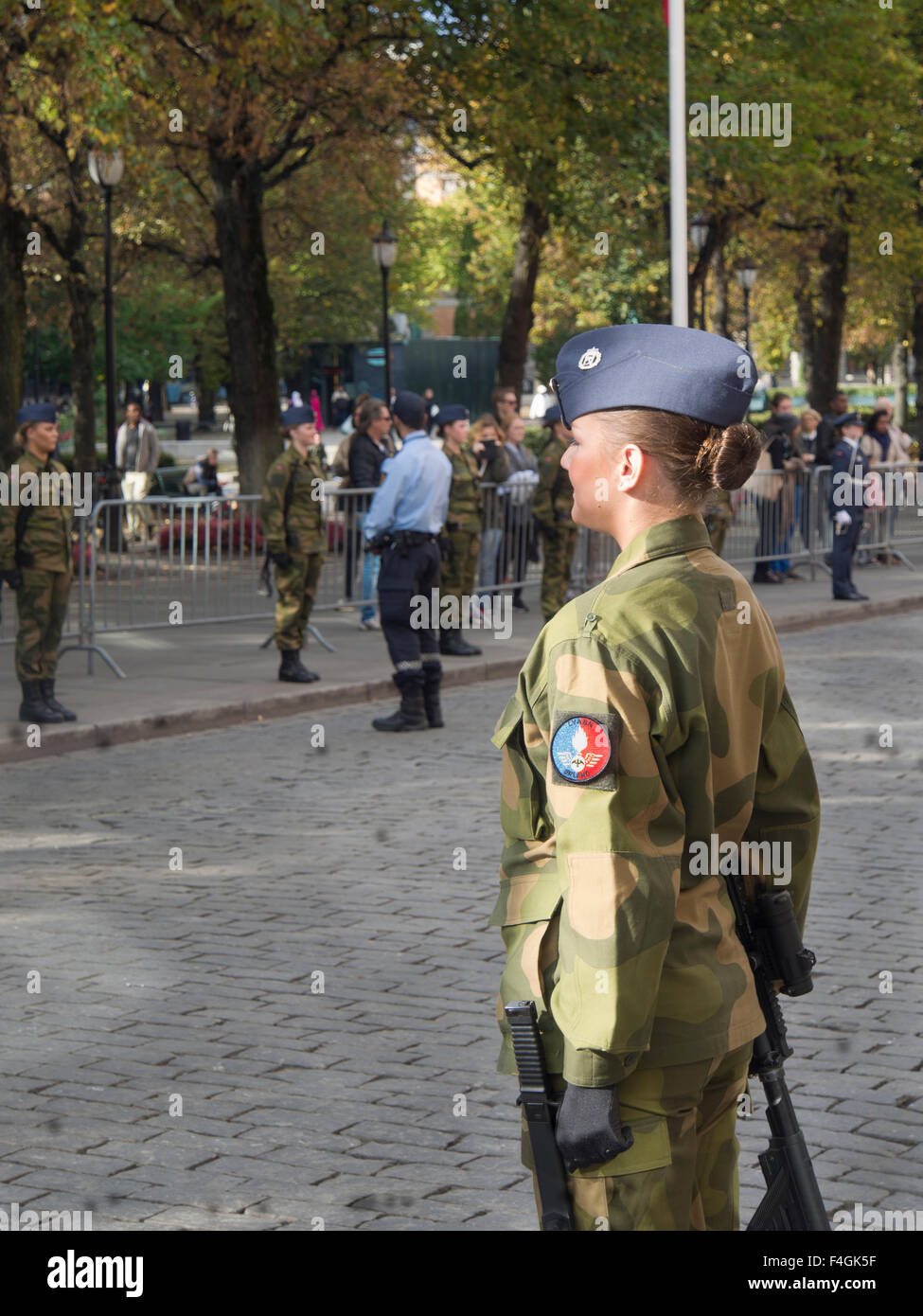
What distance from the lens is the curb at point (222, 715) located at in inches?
444

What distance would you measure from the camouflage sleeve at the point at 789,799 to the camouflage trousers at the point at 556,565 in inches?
515

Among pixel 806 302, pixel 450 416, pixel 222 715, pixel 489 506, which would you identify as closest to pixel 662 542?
pixel 222 715

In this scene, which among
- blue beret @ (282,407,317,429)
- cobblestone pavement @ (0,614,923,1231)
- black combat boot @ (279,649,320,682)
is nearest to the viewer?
cobblestone pavement @ (0,614,923,1231)

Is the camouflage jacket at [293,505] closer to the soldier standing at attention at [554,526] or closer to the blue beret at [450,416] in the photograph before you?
the blue beret at [450,416]

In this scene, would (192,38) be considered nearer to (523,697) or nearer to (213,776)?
(213,776)

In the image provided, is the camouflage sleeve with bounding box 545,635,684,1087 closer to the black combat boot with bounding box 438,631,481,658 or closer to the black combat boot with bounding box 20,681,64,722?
the black combat boot with bounding box 20,681,64,722

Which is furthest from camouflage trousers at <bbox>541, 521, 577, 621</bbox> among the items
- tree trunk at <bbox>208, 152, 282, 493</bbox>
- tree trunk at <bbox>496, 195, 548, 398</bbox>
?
tree trunk at <bbox>496, 195, 548, 398</bbox>

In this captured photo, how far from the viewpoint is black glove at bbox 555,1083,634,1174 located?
2418 mm

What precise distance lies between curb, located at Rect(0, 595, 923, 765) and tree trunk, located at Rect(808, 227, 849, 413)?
63.5ft

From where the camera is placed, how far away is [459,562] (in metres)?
15.0

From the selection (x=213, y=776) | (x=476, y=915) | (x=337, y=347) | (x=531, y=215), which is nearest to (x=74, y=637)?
(x=213, y=776)

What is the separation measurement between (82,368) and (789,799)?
27.3 m

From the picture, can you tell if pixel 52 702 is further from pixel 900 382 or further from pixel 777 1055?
pixel 900 382

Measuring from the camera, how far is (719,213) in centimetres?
3064
